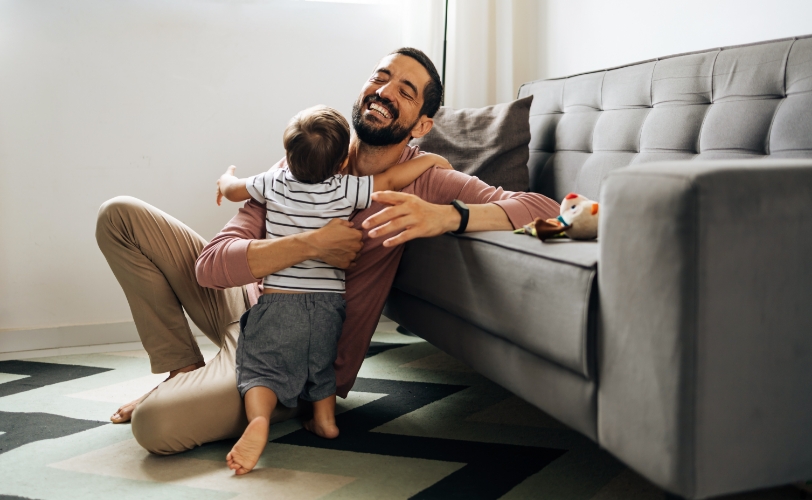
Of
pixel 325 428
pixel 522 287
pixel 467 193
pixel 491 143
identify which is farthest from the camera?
pixel 491 143

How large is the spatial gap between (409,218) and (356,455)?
1.69 feet

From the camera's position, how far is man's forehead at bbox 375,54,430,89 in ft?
5.78

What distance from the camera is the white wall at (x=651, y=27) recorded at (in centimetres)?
176

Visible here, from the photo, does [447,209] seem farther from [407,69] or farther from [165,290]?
[165,290]

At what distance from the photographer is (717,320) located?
2.89 feet

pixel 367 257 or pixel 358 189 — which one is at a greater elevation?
pixel 358 189

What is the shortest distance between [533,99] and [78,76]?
1545mm

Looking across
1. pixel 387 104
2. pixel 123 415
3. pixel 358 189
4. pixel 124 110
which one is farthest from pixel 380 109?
pixel 124 110

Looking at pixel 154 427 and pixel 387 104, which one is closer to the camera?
pixel 154 427

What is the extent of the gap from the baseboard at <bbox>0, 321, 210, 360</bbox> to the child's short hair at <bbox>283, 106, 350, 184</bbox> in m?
1.29

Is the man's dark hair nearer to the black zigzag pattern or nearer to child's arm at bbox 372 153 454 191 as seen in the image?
child's arm at bbox 372 153 454 191

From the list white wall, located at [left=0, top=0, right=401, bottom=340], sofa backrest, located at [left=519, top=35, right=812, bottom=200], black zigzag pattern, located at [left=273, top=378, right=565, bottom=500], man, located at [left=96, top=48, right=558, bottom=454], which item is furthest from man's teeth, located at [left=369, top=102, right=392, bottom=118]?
white wall, located at [left=0, top=0, right=401, bottom=340]

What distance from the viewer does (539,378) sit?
1198 mm

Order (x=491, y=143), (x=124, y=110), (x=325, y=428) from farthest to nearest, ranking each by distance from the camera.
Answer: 1. (x=124, y=110)
2. (x=491, y=143)
3. (x=325, y=428)
